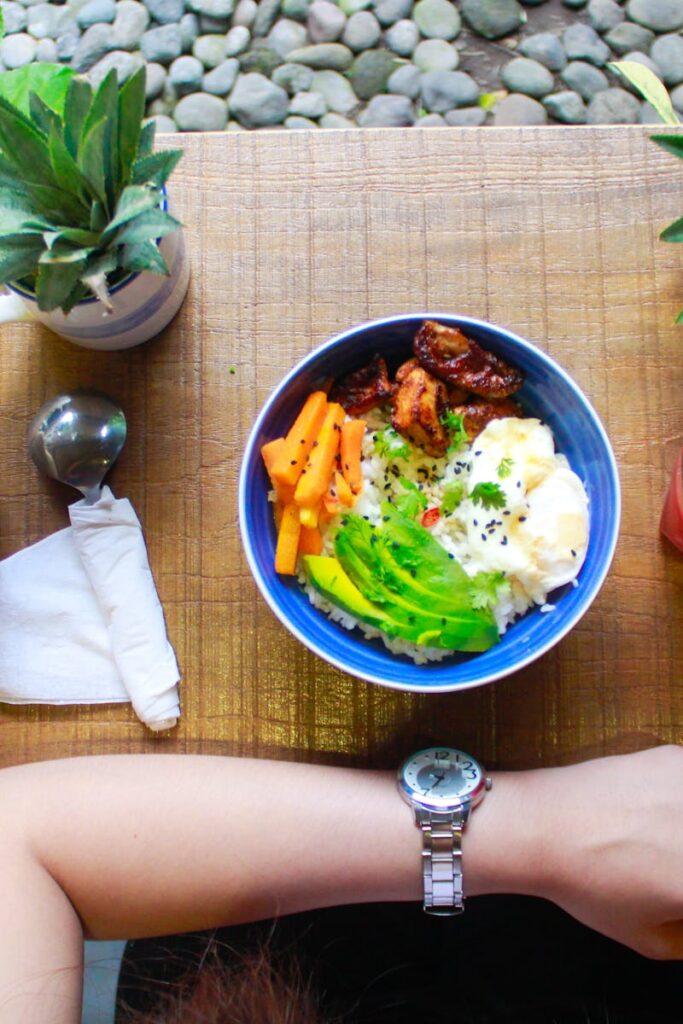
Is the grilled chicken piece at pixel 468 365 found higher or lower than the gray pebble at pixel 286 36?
lower

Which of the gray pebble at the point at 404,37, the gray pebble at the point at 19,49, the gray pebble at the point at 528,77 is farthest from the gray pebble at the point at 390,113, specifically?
the gray pebble at the point at 19,49

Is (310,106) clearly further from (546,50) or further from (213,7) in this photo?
(546,50)

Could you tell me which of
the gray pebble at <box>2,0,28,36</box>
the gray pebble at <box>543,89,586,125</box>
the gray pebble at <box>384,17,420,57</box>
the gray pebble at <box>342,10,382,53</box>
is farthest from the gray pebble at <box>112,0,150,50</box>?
the gray pebble at <box>543,89,586,125</box>

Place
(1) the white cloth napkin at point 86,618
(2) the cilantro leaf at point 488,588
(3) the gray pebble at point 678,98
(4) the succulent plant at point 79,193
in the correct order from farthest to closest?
1. (3) the gray pebble at point 678,98
2. (1) the white cloth napkin at point 86,618
3. (2) the cilantro leaf at point 488,588
4. (4) the succulent plant at point 79,193

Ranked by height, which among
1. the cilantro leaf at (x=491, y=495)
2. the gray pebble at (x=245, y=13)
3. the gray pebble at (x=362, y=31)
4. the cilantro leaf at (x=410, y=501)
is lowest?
the cilantro leaf at (x=410, y=501)

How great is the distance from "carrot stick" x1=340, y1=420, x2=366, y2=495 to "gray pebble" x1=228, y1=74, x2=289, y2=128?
113 centimetres

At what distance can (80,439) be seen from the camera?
49.8 inches

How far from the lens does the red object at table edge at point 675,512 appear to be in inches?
47.1

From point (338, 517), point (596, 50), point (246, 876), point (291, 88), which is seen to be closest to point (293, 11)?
point (291, 88)

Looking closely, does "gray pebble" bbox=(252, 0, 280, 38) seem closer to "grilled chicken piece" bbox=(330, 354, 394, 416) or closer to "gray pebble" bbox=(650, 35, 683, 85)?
"gray pebble" bbox=(650, 35, 683, 85)

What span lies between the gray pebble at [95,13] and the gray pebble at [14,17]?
0.13 metres

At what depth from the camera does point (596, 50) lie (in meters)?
1.98

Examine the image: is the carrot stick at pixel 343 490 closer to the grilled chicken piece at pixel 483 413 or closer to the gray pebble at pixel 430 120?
the grilled chicken piece at pixel 483 413

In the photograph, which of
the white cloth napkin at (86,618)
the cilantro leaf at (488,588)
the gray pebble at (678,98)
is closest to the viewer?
the cilantro leaf at (488,588)
